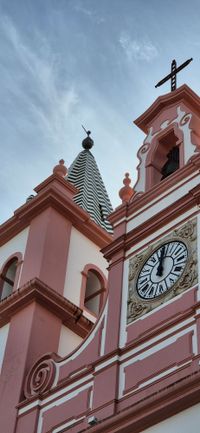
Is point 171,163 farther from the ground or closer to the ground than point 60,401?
farther from the ground

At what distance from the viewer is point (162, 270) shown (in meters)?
17.7

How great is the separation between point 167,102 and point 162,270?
4.97 m

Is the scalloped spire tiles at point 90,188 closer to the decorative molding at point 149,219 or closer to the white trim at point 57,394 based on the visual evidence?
the decorative molding at point 149,219

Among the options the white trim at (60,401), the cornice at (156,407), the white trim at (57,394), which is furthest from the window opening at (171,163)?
the cornice at (156,407)

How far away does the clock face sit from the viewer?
56.6ft

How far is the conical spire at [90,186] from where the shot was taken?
26281 mm

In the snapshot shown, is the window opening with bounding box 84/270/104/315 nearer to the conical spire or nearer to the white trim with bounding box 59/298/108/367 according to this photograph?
the conical spire

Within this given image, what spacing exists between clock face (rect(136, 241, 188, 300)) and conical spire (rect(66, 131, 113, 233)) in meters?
7.43

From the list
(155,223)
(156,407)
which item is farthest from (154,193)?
(156,407)

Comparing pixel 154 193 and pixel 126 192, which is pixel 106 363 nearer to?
A: pixel 154 193

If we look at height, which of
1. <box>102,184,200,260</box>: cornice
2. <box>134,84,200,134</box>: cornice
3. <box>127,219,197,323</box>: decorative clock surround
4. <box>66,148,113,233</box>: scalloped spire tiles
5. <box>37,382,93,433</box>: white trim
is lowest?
<box>37,382,93,433</box>: white trim

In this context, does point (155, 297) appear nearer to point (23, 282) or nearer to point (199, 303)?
point (199, 303)

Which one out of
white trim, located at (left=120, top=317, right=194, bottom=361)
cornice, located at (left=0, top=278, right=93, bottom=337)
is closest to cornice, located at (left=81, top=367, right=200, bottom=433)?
white trim, located at (left=120, top=317, right=194, bottom=361)

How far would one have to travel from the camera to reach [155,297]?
56.5 ft
